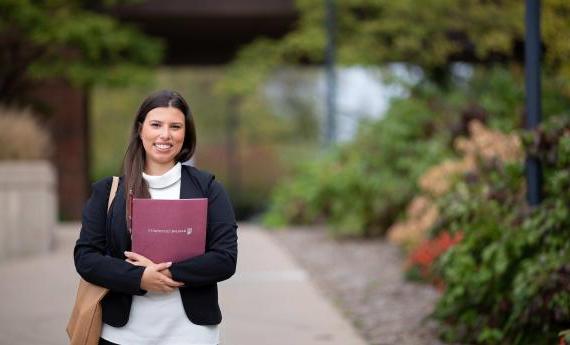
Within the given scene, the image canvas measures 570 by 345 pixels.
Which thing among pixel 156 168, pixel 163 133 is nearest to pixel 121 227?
pixel 156 168

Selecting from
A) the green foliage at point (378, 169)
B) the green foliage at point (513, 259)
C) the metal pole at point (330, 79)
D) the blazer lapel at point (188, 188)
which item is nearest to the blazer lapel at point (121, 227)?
the blazer lapel at point (188, 188)

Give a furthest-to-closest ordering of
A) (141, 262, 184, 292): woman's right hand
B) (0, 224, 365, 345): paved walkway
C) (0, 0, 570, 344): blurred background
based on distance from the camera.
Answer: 1. (0, 224, 365, 345): paved walkway
2. (0, 0, 570, 344): blurred background
3. (141, 262, 184, 292): woman's right hand

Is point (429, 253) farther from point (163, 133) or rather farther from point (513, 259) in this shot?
point (163, 133)

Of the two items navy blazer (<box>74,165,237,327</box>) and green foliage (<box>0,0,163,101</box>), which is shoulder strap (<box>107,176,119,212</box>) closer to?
navy blazer (<box>74,165,237,327</box>)

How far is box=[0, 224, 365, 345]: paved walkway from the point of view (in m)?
5.75

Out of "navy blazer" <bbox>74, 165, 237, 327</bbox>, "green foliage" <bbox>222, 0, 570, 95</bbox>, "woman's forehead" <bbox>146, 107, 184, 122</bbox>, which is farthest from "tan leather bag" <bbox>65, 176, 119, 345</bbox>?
"green foliage" <bbox>222, 0, 570, 95</bbox>

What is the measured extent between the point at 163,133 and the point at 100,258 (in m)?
0.48

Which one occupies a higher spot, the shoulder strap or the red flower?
the shoulder strap

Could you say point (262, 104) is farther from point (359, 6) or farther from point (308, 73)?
point (359, 6)

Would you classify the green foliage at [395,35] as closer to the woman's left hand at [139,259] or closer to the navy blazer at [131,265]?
the navy blazer at [131,265]

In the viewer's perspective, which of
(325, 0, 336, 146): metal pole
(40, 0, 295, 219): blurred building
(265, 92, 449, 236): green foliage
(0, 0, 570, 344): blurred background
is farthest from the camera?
(40, 0, 295, 219): blurred building

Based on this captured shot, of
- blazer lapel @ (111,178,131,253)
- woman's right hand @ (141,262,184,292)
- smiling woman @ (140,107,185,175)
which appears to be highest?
smiling woman @ (140,107,185,175)

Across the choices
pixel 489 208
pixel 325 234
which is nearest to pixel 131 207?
pixel 489 208

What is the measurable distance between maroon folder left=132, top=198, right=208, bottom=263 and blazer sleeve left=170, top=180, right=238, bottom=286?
0.16ft
